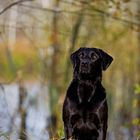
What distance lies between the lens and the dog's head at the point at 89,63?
7895 mm

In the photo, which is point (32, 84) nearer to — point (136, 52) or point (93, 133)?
point (136, 52)

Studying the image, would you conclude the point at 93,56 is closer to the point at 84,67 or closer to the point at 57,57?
the point at 84,67

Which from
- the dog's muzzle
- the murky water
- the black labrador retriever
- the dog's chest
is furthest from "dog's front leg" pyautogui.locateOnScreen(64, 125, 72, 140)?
the murky water

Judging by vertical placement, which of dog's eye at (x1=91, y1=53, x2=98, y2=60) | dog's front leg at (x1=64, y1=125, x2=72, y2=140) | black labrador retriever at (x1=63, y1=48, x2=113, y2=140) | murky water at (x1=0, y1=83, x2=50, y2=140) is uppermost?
dog's eye at (x1=91, y1=53, x2=98, y2=60)

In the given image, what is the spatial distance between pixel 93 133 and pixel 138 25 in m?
7.45

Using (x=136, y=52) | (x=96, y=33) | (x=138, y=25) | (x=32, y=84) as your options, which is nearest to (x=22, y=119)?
(x=138, y=25)

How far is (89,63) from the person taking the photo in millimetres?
7875

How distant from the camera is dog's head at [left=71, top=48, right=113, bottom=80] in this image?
Result: 25.9 feet

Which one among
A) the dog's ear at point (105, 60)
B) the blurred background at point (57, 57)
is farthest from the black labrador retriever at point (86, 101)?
the blurred background at point (57, 57)

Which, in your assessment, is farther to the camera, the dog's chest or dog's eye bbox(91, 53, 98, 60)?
the dog's chest

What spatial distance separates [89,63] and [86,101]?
516mm

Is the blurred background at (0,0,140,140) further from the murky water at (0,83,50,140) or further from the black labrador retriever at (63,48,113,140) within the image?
the black labrador retriever at (63,48,113,140)

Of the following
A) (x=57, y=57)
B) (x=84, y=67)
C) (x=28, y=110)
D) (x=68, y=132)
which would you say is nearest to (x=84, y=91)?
(x=84, y=67)

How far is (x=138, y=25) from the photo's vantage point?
15.2 metres
